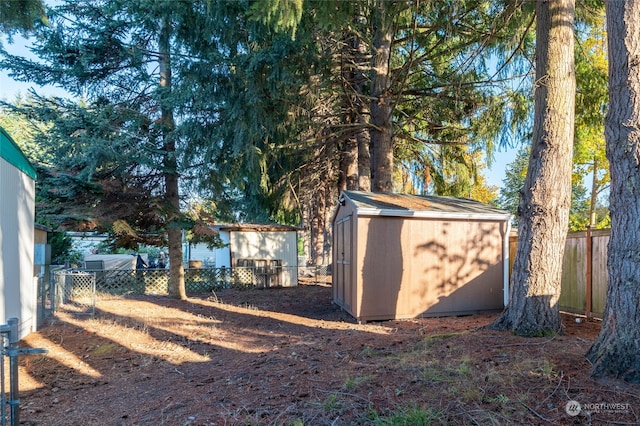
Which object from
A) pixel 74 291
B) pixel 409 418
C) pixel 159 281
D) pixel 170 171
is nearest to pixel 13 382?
pixel 409 418

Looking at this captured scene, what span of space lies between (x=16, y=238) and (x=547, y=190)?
7921 mm

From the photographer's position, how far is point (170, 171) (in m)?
10.1

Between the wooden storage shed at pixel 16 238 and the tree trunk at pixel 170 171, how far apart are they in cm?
319

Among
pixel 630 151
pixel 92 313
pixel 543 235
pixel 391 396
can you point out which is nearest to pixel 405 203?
pixel 543 235

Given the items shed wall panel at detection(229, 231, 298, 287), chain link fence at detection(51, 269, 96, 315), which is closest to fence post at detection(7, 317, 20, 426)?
chain link fence at detection(51, 269, 96, 315)

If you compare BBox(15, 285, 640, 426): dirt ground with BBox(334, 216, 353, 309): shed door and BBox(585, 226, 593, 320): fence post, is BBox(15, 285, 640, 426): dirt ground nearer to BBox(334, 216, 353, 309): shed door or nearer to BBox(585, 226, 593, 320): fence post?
BBox(585, 226, 593, 320): fence post

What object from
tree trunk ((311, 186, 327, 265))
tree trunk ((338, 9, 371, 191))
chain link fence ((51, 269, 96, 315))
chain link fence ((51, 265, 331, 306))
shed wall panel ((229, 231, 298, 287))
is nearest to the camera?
chain link fence ((51, 269, 96, 315))

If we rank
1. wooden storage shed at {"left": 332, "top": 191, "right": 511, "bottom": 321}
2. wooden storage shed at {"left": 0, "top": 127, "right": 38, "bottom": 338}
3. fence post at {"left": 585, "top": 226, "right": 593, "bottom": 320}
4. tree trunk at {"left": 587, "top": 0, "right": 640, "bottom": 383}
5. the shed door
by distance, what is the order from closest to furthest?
tree trunk at {"left": 587, "top": 0, "right": 640, "bottom": 383} → wooden storage shed at {"left": 0, "top": 127, "right": 38, "bottom": 338} → fence post at {"left": 585, "top": 226, "right": 593, "bottom": 320} → wooden storage shed at {"left": 332, "top": 191, "right": 511, "bottom": 321} → the shed door

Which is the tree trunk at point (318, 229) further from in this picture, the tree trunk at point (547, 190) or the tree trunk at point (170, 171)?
the tree trunk at point (547, 190)

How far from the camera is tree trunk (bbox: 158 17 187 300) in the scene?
31.8 feet

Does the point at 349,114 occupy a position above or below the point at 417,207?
above

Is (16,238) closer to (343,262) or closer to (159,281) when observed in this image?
(343,262)

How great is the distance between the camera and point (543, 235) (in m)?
5.32

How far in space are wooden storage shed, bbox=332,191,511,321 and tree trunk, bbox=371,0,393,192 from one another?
2147 mm
